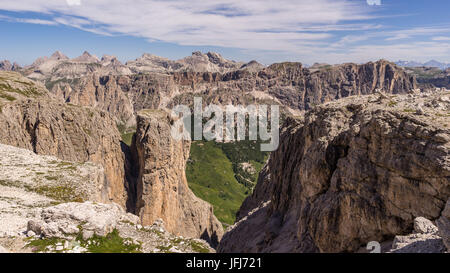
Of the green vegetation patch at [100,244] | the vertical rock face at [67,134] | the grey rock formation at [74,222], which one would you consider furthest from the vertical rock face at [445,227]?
the vertical rock face at [67,134]

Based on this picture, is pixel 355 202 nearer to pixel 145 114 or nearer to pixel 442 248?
pixel 442 248

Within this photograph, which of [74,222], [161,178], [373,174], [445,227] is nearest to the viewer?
[445,227]

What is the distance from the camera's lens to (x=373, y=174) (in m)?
25.9

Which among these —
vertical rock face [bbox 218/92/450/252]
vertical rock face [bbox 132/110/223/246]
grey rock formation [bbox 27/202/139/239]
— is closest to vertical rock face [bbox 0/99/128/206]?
vertical rock face [bbox 132/110/223/246]

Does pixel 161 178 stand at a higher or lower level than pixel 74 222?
lower

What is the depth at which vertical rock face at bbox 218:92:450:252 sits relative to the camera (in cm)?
2145

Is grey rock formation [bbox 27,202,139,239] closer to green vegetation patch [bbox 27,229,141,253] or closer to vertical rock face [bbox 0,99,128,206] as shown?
green vegetation patch [bbox 27,229,141,253]

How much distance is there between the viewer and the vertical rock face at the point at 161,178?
69.6 metres

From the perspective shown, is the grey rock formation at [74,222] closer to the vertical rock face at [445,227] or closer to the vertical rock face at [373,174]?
the vertical rock face at [373,174]

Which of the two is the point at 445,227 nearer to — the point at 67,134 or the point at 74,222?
the point at 74,222

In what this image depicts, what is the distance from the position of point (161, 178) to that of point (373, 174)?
55.3 metres

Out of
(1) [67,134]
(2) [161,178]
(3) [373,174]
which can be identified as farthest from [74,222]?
(2) [161,178]

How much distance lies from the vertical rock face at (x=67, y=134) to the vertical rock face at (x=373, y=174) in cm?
3714
